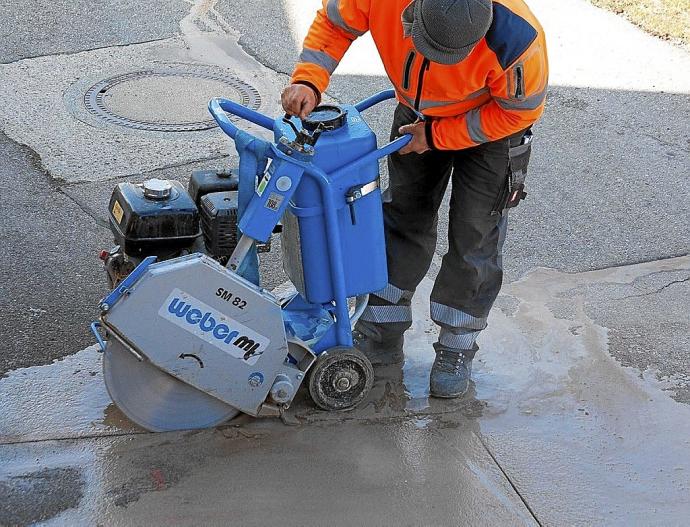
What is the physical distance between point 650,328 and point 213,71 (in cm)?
334

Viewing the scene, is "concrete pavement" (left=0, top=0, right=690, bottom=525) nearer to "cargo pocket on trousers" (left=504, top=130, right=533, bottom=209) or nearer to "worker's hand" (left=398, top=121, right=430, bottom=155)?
"cargo pocket on trousers" (left=504, top=130, right=533, bottom=209)

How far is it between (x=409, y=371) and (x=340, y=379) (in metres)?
0.46

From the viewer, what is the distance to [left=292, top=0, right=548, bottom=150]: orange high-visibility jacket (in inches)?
113

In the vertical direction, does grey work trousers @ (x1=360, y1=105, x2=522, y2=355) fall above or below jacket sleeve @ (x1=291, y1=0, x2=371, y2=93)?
below

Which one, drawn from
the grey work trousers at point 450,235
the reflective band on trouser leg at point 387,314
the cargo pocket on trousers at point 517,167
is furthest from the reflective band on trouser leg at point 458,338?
the cargo pocket on trousers at point 517,167

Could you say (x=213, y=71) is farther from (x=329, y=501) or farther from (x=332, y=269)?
(x=329, y=501)

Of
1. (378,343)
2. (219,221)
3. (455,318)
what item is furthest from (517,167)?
(219,221)

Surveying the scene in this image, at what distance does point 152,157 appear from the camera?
4984 mm

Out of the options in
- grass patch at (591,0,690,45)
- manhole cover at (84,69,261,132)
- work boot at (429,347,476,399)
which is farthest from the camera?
grass patch at (591,0,690,45)

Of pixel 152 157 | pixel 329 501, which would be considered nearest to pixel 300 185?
pixel 329 501

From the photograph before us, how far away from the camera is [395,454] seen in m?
3.24

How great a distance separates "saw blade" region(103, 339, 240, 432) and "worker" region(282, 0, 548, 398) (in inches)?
29.5

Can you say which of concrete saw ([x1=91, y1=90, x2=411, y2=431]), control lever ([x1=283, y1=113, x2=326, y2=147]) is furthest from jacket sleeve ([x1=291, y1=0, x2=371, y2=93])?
control lever ([x1=283, y1=113, x2=326, y2=147])

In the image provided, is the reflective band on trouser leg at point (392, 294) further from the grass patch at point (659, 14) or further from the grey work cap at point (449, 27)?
the grass patch at point (659, 14)
